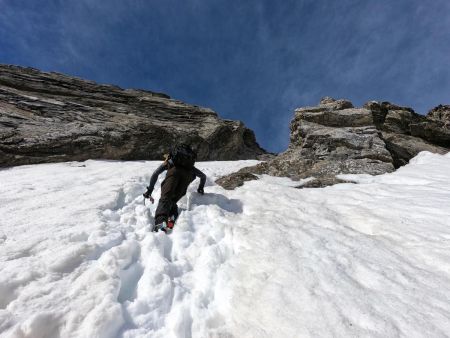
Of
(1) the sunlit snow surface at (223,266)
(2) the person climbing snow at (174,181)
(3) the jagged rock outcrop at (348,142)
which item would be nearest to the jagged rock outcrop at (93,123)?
(1) the sunlit snow surface at (223,266)

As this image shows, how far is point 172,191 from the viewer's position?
874 centimetres

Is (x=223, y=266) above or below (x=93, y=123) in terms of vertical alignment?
below

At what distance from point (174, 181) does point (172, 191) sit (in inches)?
18.1

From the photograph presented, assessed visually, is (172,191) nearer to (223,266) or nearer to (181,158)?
(181,158)

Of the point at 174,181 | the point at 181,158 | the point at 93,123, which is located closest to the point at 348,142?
the point at 181,158

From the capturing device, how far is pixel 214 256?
244 inches

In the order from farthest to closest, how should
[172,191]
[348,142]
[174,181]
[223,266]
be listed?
1. [348,142]
2. [174,181]
3. [172,191]
4. [223,266]

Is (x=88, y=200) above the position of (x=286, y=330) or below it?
above

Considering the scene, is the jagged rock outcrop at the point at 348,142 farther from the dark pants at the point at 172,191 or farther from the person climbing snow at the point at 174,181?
the dark pants at the point at 172,191

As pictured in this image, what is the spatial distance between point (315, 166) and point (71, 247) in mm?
11989

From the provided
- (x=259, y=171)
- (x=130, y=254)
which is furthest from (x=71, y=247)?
(x=259, y=171)

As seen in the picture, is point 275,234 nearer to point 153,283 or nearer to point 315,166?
point 153,283

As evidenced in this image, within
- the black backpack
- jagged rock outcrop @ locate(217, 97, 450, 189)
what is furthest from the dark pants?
jagged rock outcrop @ locate(217, 97, 450, 189)

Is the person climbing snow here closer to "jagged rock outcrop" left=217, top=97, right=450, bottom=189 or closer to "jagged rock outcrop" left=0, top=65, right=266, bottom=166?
"jagged rock outcrop" left=217, top=97, right=450, bottom=189
